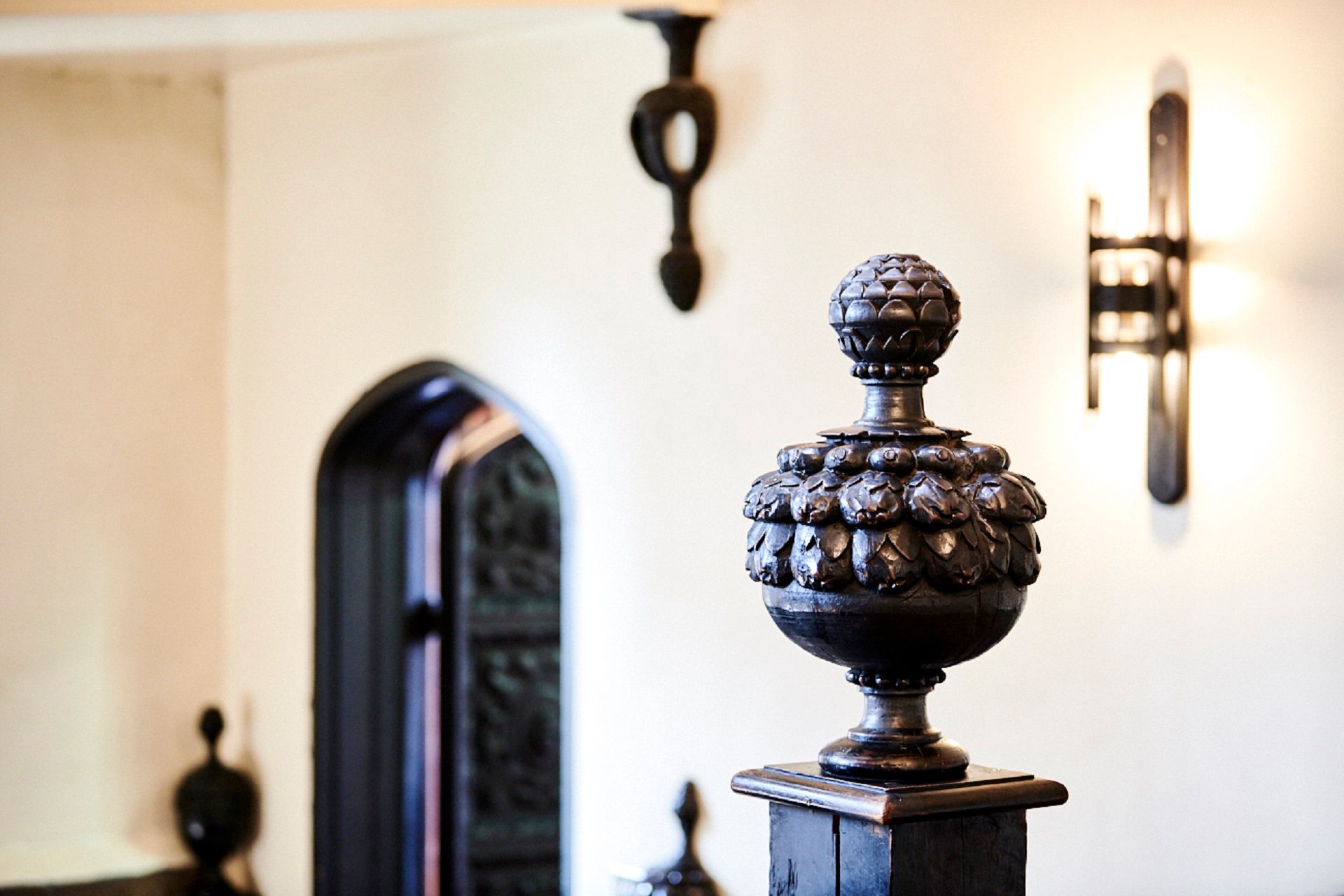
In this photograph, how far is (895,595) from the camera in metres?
1.35

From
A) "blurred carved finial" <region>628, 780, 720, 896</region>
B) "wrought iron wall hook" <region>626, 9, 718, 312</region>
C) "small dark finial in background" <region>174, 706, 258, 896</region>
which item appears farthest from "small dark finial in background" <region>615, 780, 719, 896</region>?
"small dark finial in background" <region>174, 706, 258, 896</region>

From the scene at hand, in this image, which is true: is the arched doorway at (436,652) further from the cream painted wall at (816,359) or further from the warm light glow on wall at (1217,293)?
the warm light glow on wall at (1217,293)

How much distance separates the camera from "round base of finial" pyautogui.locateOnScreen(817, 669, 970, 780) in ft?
4.58

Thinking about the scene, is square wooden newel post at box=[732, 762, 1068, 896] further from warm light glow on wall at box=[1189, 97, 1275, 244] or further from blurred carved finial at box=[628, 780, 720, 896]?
blurred carved finial at box=[628, 780, 720, 896]

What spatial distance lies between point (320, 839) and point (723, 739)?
4.70 ft

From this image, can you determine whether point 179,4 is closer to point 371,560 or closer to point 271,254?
point 271,254

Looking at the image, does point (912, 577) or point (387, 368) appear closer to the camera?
point (912, 577)

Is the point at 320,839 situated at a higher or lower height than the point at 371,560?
lower

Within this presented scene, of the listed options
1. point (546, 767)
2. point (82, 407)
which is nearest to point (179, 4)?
point (82, 407)

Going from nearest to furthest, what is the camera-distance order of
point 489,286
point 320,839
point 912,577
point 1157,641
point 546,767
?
point 912,577 < point 1157,641 < point 489,286 < point 320,839 < point 546,767

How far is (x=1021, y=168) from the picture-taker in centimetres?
329

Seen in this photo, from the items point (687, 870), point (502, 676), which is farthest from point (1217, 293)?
point (502, 676)

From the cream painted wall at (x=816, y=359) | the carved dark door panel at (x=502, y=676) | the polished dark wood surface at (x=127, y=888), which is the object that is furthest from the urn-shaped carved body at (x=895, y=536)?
the polished dark wood surface at (x=127, y=888)

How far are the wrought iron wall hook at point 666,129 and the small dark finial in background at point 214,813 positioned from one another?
1933 millimetres
